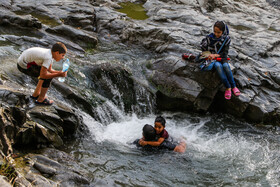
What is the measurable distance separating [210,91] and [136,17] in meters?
7.67

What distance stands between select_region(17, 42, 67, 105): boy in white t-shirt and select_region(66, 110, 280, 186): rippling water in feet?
4.90

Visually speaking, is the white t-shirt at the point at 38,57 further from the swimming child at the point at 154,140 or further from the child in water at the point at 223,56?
the child in water at the point at 223,56

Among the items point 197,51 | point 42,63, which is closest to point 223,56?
point 197,51

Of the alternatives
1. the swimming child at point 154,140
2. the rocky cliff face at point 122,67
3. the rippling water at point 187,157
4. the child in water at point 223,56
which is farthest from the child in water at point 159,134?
the child in water at point 223,56

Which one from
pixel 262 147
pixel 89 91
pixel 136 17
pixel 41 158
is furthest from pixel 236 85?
pixel 136 17

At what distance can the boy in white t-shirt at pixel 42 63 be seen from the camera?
5695mm

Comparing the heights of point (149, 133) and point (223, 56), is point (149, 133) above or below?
below

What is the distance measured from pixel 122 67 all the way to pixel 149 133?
347cm

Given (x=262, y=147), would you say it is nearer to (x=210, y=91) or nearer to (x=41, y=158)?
(x=210, y=91)

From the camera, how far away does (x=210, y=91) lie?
9.09 m

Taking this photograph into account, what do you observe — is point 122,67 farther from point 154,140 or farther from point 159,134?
point 154,140

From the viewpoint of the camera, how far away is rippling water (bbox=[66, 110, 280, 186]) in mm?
5664

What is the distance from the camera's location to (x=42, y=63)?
5859mm

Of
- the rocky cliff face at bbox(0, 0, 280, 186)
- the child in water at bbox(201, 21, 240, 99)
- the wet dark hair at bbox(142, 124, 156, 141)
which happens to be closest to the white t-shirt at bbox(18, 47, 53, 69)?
the rocky cliff face at bbox(0, 0, 280, 186)
